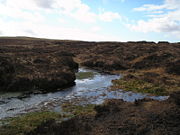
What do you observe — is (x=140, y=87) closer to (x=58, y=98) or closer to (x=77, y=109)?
(x=58, y=98)

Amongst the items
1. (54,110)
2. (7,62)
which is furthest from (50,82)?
(54,110)

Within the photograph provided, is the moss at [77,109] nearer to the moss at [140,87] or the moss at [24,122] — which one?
the moss at [24,122]

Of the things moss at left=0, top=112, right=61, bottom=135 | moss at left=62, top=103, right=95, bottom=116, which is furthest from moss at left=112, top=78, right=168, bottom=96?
moss at left=0, top=112, right=61, bottom=135

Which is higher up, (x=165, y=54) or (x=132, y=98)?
(x=165, y=54)

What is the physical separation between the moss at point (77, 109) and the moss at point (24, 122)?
1.67 m

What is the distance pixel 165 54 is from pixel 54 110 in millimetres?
45501

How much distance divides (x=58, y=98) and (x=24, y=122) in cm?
833

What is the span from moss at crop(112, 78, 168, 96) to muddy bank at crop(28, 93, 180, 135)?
887cm

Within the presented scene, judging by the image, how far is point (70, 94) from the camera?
27.3 meters

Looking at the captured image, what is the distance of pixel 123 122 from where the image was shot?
16266 millimetres

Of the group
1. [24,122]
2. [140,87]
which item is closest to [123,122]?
[24,122]

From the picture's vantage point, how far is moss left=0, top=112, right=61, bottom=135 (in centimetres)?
1534

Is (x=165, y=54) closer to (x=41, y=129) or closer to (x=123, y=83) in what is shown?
(x=123, y=83)

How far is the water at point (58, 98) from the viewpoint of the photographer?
2110 centimetres
